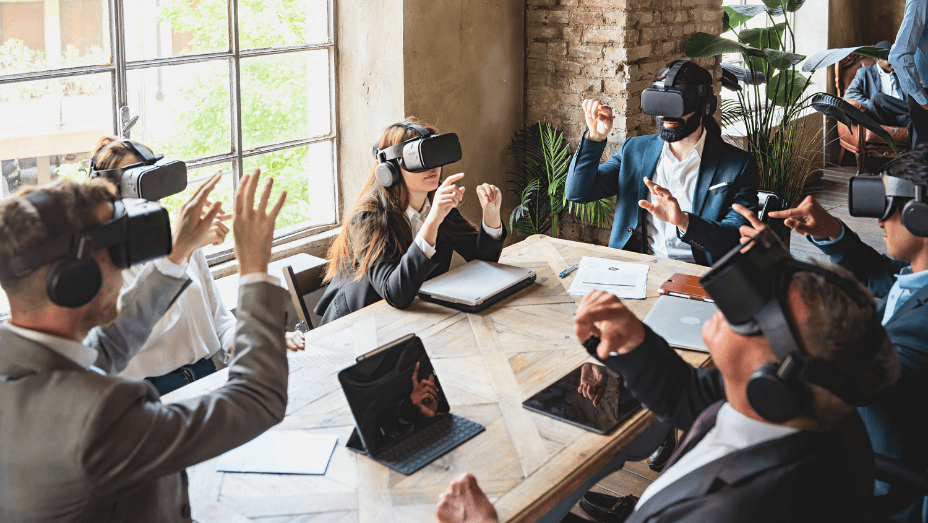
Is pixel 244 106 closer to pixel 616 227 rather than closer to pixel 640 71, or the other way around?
pixel 616 227

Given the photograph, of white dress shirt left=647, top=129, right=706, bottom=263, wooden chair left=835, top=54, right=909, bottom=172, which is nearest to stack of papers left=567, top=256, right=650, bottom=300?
white dress shirt left=647, top=129, right=706, bottom=263

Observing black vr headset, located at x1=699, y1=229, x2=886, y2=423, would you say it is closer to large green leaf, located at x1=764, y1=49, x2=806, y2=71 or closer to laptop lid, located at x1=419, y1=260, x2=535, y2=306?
laptop lid, located at x1=419, y1=260, x2=535, y2=306

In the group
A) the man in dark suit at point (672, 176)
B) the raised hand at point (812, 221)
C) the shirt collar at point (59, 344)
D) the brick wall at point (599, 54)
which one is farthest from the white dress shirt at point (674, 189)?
the shirt collar at point (59, 344)

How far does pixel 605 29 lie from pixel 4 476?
12.7ft

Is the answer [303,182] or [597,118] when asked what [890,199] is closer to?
[597,118]

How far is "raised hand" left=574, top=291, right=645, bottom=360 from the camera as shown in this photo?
173 centimetres

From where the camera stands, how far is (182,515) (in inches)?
59.0

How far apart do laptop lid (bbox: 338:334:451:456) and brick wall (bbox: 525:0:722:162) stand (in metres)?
2.88

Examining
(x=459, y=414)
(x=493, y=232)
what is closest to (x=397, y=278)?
(x=493, y=232)

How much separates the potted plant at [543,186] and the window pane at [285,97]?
1159 mm

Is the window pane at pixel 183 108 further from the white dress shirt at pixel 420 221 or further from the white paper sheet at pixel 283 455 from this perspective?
the white paper sheet at pixel 283 455

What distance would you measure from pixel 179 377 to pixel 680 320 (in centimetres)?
149

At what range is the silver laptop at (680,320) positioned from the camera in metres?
2.42

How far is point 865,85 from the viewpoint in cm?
748
